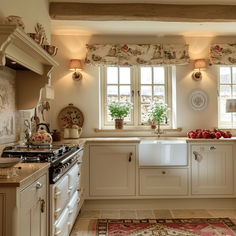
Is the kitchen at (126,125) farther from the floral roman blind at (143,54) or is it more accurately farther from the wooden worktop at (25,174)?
the wooden worktop at (25,174)

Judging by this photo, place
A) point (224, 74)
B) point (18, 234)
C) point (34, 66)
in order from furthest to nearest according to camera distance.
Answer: point (224, 74)
point (34, 66)
point (18, 234)

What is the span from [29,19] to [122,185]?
6.99ft

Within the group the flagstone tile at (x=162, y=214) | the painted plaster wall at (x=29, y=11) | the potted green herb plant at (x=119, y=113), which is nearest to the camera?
the painted plaster wall at (x=29, y=11)

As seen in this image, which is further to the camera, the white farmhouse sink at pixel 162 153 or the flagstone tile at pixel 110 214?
the white farmhouse sink at pixel 162 153

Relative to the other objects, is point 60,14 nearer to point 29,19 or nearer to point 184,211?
point 29,19

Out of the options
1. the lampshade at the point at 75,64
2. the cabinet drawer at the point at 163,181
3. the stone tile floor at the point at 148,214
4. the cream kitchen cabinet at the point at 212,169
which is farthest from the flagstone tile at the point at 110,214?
the lampshade at the point at 75,64

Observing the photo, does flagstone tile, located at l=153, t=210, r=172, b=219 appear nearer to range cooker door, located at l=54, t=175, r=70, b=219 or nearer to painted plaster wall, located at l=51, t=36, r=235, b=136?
painted plaster wall, located at l=51, t=36, r=235, b=136

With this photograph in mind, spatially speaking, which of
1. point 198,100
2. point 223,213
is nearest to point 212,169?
point 223,213

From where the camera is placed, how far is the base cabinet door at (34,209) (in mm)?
1393

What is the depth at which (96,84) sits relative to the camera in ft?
13.7

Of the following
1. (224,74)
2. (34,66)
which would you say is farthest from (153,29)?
(34,66)

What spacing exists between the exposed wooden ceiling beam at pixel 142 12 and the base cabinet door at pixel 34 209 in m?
2.22

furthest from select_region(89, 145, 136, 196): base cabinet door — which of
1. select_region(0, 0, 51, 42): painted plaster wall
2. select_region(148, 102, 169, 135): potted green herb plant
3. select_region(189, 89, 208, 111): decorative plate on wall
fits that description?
select_region(0, 0, 51, 42): painted plaster wall

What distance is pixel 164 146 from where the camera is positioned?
3518mm
